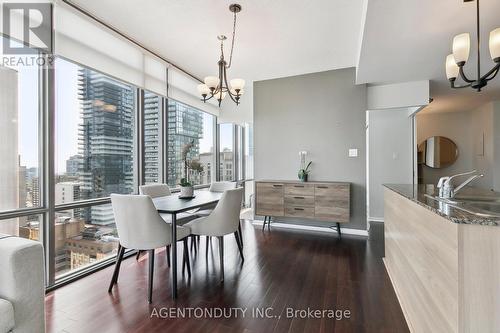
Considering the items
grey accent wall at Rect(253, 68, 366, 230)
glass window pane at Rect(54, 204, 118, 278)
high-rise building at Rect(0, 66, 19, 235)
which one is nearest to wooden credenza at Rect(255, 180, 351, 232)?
grey accent wall at Rect(253, 68, 366, 230)

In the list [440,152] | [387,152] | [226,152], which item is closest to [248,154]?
[226,152]

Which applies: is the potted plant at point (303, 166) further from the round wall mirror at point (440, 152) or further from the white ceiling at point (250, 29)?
the round wall mirror at point (440, 152)

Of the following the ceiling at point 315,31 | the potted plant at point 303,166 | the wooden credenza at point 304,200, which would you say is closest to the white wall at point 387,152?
the ceiling at point 315,31

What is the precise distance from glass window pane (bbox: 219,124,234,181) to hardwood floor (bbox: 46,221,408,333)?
2.57 m

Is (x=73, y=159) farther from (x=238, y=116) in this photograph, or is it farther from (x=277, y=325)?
(x=238, y=116)

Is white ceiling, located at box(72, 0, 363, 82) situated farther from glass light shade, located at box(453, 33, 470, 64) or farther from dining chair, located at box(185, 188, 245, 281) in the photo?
dining chair, located at box(185, 188, 245, 281)

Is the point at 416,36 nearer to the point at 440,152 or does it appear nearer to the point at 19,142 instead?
the point at 19,142

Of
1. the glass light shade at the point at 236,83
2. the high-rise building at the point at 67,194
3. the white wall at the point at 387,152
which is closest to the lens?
the high-rise building at the point at 67,194

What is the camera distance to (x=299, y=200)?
4.06 meters

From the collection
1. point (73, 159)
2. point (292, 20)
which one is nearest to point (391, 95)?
point (292, 20)

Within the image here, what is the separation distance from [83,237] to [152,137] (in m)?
1.64

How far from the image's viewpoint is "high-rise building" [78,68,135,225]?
2.85 metres

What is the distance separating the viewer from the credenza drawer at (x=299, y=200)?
13.1ft

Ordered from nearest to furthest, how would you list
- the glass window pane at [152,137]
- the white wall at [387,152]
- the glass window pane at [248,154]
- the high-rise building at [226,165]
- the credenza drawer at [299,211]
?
the glass window pane at [152,137], the credenza drawer at [299,211], the white wall at [387,152], the high-rise building at [226,165], the glass window pane at [248,154]
